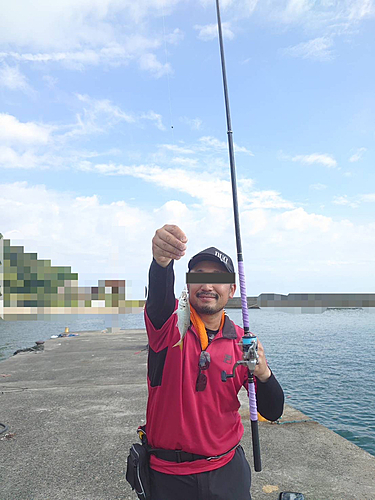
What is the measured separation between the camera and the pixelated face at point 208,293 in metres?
3.05

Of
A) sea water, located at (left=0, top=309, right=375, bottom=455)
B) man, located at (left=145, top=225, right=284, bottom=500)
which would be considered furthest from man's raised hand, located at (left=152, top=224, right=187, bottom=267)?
sea water, located at (left=0, top=309, right=375, bottom=455)

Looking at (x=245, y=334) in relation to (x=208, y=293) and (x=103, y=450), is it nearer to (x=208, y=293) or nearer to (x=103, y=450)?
(x=208, y=293)

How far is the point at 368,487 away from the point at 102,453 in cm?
391

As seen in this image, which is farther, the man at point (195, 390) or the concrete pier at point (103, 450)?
the concrete pier at point (103, 450)

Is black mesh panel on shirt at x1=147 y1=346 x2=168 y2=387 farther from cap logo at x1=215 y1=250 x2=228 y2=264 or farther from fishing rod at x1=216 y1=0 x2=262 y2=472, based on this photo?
cap logo at x1=215 y1=250 x2=228 y2=264

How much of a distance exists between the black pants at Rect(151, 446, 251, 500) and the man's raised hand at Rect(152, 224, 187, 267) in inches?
63.5

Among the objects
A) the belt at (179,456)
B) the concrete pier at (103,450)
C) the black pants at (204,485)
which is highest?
the belt at (179,456)

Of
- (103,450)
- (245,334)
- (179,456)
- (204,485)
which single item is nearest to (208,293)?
(245,334)

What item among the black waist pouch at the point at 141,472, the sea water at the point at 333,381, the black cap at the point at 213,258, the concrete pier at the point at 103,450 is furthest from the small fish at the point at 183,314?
the sea water at the point at 333,381

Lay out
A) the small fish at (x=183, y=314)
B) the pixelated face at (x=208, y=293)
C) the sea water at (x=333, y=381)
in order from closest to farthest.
A: 1. the small fish at (x=183, y=314)
2. the pixelated face at (x=208, y=293)
3. the sea water at (x=333, y=381)

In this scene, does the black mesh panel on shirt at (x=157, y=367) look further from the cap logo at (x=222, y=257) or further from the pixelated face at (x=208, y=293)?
the cap logo at (x=222, y=257)

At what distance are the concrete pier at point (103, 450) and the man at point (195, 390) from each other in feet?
7.91

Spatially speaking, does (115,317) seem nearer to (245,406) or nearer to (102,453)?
(245,406)

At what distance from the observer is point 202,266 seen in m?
3.13
